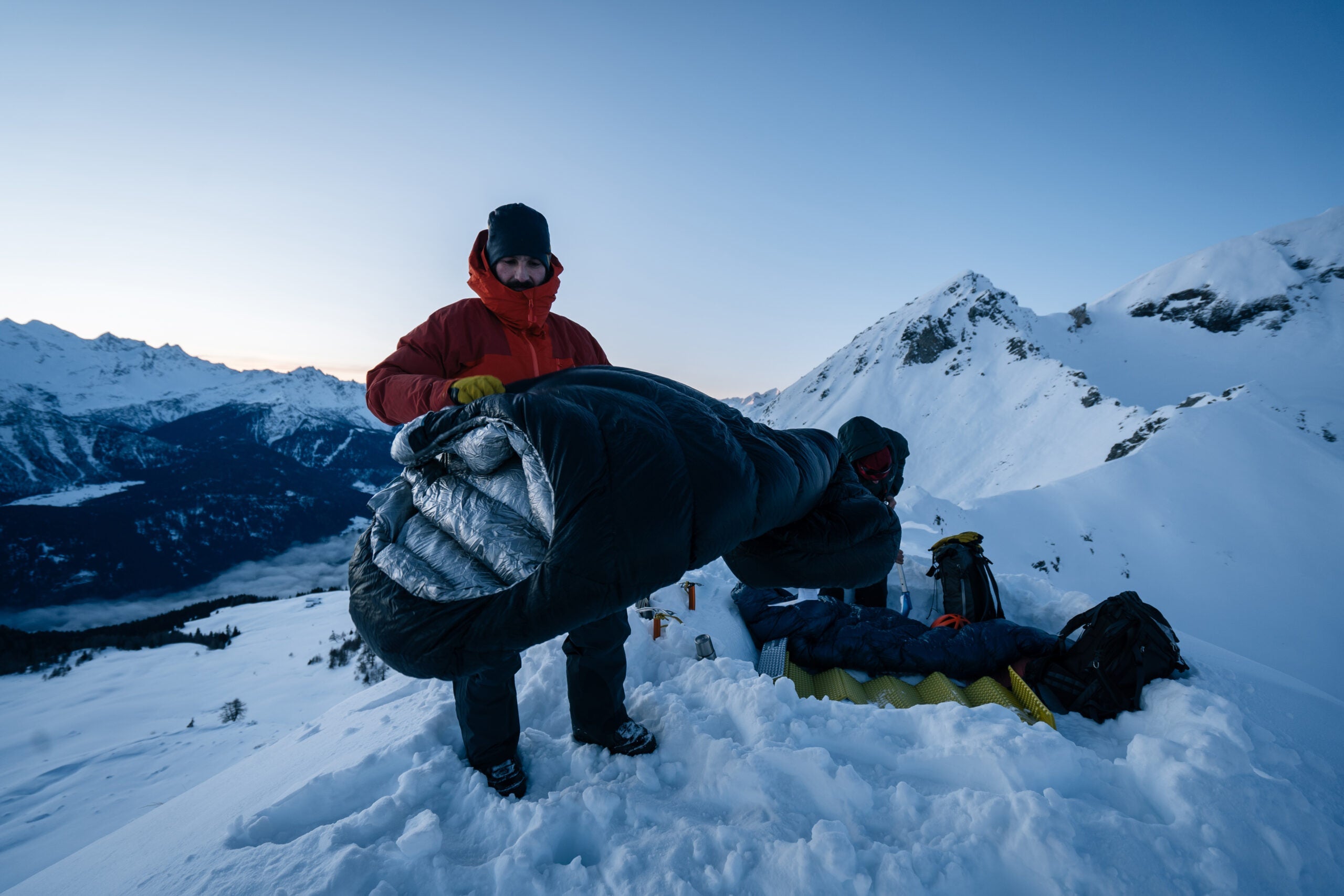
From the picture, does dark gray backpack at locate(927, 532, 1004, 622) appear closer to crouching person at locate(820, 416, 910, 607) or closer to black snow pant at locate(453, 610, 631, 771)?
crouching person at locate(820, 416, 910, 607)

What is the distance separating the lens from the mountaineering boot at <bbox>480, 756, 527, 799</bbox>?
81.0 inches

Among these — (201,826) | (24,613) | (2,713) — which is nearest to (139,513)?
(24,613)

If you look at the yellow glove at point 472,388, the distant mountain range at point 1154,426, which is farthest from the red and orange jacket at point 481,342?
the distant mountain range at point 1154,426

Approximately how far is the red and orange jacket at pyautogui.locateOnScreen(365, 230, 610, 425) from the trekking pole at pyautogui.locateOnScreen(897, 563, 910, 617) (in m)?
4.72

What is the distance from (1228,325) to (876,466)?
38.2 metres

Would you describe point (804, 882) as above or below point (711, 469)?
below

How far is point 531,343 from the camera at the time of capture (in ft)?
7.83

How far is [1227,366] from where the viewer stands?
25.0 meters

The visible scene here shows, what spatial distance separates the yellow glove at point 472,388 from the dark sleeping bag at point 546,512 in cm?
11

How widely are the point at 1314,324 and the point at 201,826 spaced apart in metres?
42.7

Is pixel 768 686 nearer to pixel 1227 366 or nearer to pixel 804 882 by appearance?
pixel 804 882

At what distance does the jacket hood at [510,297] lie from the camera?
7.62ft

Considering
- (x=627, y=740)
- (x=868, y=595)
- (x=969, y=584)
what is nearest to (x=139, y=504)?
(x=868, y=595)

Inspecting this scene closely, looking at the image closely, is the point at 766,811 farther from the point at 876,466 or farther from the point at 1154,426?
the point at 1154,426
